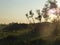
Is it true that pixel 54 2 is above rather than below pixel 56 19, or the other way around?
above

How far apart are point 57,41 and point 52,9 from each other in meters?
36.6

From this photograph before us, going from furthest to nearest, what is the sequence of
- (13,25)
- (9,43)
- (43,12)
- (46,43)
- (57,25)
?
(13,25) → (43,12) → (57,25) → (9,43) → (46,43)

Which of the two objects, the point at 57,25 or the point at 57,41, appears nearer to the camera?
the point at 57,41

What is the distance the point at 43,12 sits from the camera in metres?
92.3

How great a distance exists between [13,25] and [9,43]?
6159 centimetres

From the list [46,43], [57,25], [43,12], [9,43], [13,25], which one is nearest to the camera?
[46,43]

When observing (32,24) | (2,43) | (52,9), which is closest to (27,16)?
(32,24)

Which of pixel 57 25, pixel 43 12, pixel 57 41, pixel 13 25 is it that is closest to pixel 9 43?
pixel 57 41

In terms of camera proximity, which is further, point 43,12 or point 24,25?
point 24,25

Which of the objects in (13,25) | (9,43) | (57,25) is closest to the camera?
(9,43)

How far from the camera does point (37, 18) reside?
96688 mm

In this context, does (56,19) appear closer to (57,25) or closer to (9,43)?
(57,25)

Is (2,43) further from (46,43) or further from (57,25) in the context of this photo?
(57,25)

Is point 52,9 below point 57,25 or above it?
above
